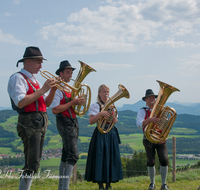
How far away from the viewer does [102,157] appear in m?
5.00

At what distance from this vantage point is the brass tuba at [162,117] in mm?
4867

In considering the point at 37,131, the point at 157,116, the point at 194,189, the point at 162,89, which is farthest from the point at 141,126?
the point at 37,131

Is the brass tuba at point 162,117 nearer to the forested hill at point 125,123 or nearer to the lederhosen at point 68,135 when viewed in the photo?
the lederhosen at point 68,135

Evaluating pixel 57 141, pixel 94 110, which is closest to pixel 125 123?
pixel 57 141

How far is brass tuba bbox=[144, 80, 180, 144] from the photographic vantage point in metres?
4.87

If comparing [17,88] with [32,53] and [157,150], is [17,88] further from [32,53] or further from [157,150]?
[157,150]

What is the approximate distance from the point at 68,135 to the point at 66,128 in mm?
145

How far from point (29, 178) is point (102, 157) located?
85.6 inches

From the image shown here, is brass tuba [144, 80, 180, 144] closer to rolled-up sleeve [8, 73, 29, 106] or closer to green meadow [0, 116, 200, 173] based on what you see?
rolled-up sleeve [8, 73, 29, 106]

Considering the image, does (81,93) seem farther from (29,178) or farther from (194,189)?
(194,189)

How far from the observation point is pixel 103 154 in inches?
200

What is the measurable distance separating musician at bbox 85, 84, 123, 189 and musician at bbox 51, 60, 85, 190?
2.69 feet

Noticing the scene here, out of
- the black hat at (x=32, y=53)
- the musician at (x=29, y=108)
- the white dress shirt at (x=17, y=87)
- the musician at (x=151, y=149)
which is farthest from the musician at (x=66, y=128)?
the musician at (x=151, y=149)

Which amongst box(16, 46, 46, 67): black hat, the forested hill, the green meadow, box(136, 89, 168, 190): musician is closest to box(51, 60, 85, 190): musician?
box(16, 46, 46, 67): black hat
